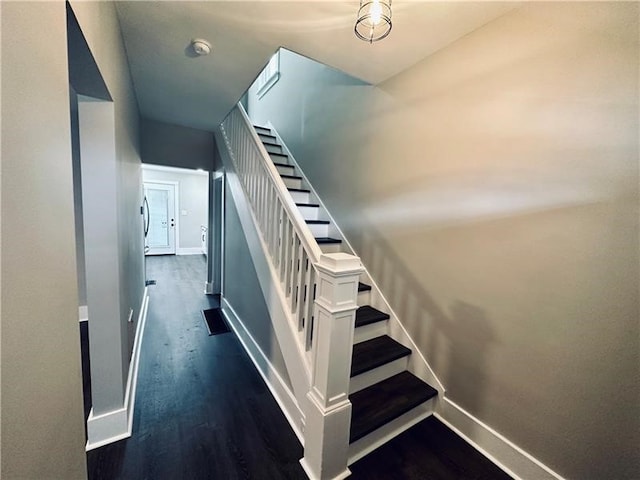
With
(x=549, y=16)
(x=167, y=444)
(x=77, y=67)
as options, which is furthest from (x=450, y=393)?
(x=77, y=67)

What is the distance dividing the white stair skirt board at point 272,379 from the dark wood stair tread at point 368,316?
685 mm

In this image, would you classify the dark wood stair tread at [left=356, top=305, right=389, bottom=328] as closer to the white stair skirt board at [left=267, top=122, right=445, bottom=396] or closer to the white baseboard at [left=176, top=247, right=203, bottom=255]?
the white stair skirt board at [left=267, top=122, right=445, bottom=396]

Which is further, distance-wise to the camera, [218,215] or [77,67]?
[218,215]

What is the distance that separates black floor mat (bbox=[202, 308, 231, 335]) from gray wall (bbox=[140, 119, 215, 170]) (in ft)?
6.48

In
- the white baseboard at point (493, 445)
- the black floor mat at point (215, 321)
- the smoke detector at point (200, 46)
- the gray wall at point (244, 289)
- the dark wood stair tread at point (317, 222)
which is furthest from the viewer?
the black floor mat at point (215, 321)

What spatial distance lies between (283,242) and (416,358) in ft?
4.18

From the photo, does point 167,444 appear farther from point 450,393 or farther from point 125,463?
point 450,393

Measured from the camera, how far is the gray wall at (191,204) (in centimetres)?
756

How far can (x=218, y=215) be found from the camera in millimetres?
3984

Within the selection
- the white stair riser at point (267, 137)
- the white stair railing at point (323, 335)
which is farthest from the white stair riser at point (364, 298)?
the white stair riser at point (267, 137)

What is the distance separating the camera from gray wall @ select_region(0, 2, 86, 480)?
0.48 m

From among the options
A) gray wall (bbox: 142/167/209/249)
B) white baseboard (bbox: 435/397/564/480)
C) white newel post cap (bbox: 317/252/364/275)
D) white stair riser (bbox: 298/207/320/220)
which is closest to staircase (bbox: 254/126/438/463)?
white baseboard (bbox: 435/397/564/480)

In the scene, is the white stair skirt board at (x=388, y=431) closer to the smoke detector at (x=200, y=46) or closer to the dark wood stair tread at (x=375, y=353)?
the dark wood stair tread at (x=375, y=353)

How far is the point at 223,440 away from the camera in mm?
1550
